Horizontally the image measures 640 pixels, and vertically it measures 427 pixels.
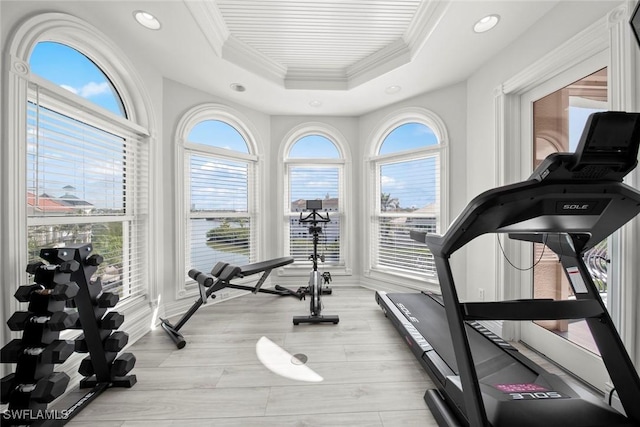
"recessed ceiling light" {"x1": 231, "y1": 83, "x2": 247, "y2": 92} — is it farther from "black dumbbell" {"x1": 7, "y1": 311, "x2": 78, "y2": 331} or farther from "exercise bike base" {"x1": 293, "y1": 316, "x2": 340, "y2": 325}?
"exercise bike base" {"x1": 293, "y1": 316, "x2": 340, "y2": 325}

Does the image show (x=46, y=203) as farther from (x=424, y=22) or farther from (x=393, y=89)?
(x=393, y=89)

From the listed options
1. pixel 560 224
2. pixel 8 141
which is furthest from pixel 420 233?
pixel 8 141

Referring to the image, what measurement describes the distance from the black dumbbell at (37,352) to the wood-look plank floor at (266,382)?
1.56ft

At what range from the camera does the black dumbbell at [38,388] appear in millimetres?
1162

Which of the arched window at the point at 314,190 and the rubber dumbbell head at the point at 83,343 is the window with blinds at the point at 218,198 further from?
the rubber dumbbell head at the point at 83,343

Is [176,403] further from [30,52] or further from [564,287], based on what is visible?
[564,287]

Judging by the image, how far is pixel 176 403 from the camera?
4.89ft

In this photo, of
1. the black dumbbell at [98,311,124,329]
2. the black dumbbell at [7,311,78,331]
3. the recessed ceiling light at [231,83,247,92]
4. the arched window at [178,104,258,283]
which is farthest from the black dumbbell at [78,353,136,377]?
the recessed ceiling light at [231,83,247,92]

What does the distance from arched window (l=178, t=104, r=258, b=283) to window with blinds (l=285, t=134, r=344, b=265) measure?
1.84 ft

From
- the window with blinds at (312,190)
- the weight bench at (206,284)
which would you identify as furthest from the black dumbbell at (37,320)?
the window with blinds at (312,190)

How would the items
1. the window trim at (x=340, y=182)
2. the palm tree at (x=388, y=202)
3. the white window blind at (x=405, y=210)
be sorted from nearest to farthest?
the white window blind at (x=405, y=210), the palm tree at (x=388, y=202), the window trim at (x=340, y=182)

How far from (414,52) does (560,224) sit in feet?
6.57

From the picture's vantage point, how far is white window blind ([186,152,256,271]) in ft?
9.77

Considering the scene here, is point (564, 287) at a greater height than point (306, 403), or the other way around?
point (564, 287)
